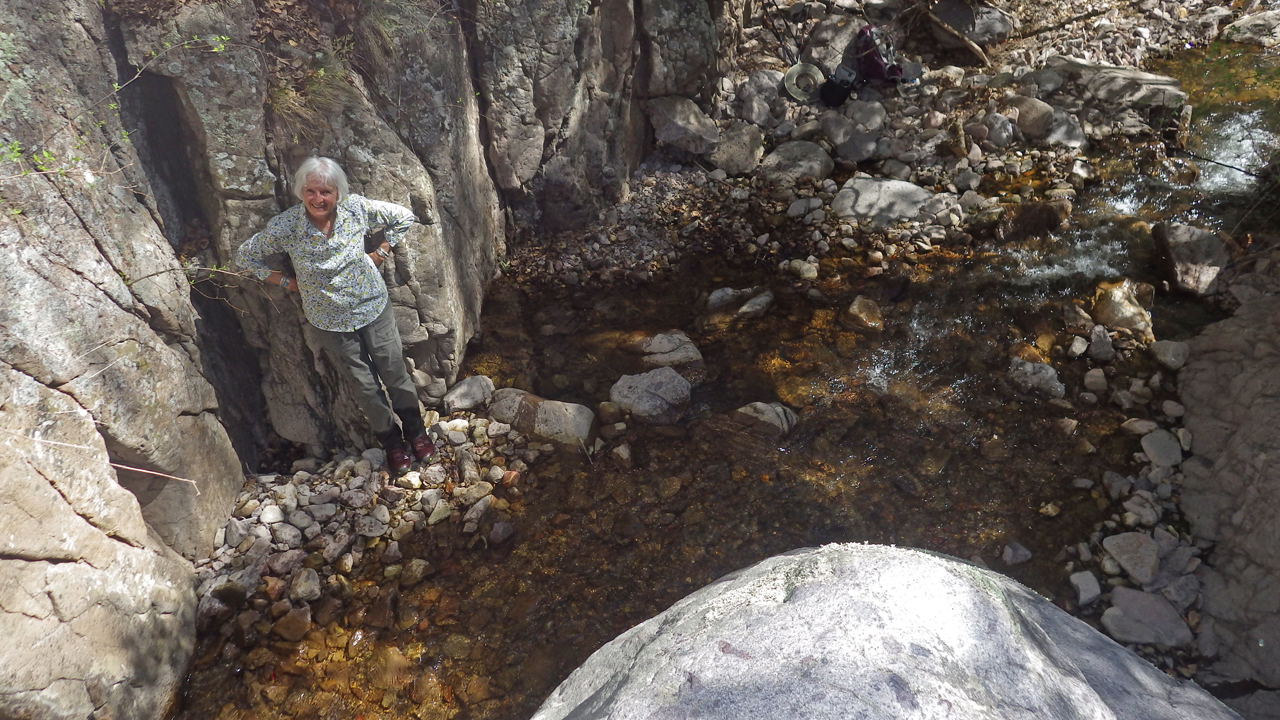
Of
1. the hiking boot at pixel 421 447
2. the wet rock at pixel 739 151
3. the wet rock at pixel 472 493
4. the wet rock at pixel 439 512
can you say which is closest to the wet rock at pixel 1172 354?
the wet rock at pixel 739 151

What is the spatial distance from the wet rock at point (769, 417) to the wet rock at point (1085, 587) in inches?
70.9

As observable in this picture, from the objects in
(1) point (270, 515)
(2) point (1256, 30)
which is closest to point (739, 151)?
(1) point (270, 515)

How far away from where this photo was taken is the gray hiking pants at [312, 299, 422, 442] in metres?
4.04

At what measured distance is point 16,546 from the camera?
2764mm

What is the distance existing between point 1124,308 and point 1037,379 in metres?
1.06

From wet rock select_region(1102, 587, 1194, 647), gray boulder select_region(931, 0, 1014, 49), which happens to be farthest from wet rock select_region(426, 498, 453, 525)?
gray boulder select_region(931, 0, 1014, 49)

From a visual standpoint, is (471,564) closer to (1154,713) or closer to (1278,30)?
(1154,713)

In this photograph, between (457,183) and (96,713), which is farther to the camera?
(457,183)

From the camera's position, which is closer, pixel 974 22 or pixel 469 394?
pixel 469 394

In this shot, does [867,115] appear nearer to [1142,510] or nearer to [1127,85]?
[1127,85]

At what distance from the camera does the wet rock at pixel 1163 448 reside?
Result: 4.09 metres

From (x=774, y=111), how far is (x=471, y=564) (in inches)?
240

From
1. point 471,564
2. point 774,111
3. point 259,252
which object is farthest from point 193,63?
point 774,111

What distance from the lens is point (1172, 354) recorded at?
4664 millimetres
